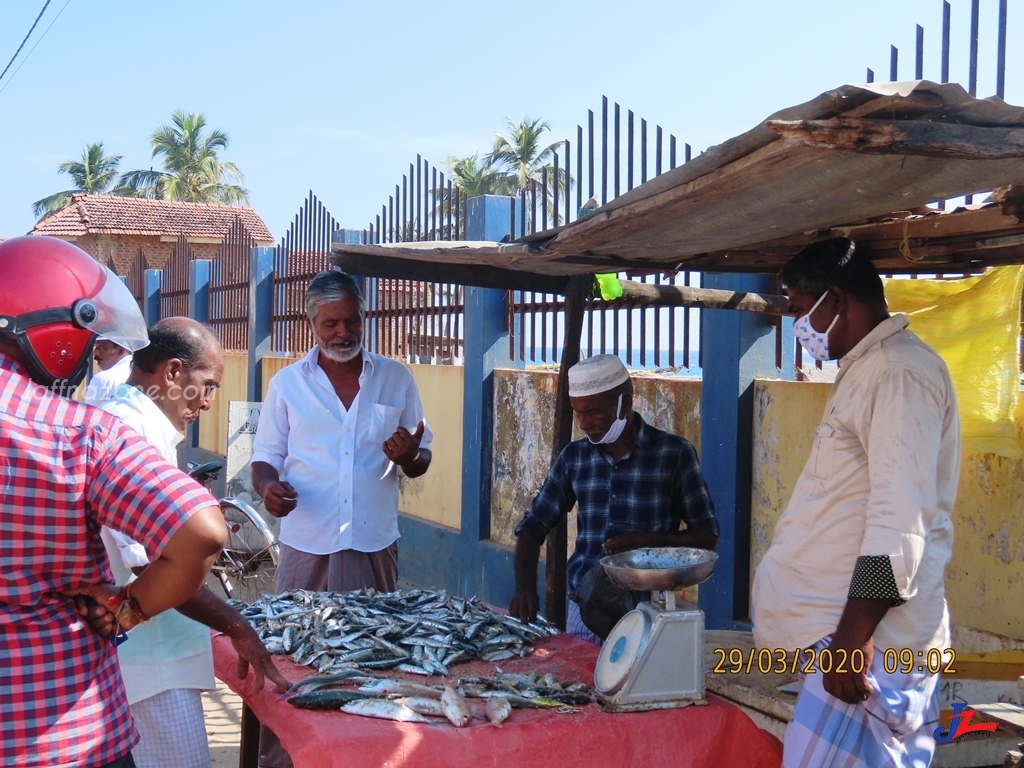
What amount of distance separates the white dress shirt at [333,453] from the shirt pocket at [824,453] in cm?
211

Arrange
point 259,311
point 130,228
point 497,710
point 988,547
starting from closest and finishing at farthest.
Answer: point 497,710 → point 988,547 → point 259,311 → point 130,228

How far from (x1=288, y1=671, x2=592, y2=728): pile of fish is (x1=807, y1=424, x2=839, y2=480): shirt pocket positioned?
95cm

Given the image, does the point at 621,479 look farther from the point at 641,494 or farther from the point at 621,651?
the point at 621,651

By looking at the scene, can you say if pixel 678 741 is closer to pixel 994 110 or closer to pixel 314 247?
pixel 994 110

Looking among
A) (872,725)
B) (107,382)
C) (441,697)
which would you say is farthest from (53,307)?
(872,725)

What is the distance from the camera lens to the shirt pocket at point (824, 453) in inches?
108

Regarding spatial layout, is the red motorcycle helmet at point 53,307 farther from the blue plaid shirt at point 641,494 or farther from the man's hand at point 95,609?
the blue plaid shirt at point 641,494

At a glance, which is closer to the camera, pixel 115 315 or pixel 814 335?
pixel 115 315

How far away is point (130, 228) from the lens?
28.5 m

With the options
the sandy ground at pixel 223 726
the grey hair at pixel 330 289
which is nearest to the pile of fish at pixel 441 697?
the grey hair at pixel 330 289

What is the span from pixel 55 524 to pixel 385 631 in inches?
70.4

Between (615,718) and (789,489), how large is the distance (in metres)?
2.68

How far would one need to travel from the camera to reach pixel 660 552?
10.8 feet

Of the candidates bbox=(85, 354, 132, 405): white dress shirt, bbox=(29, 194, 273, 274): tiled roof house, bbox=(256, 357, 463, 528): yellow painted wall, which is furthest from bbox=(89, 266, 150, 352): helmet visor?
bbox=(29, 194, 273, 274): tiled roof house
